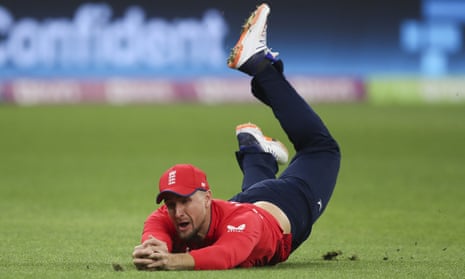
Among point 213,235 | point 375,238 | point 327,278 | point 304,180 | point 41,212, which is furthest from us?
point 41,212

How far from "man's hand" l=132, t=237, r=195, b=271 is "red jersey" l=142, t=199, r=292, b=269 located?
0.07 m

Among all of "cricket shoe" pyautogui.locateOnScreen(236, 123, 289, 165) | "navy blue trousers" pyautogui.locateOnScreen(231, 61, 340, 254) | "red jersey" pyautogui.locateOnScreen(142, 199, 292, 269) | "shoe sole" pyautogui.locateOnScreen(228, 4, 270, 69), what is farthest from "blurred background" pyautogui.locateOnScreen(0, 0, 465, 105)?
"red jersey" pyautogui.locateOnScreen(142, 199, 292, 269)

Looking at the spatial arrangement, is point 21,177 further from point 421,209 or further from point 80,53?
point 80,53

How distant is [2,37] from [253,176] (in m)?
22.3

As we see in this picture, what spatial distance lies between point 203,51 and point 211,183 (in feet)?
56.5

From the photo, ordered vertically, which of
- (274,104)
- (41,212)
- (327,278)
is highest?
(274,104)

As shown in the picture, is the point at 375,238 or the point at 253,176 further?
the point at 375,238

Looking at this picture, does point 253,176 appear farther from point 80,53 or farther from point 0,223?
point 80,53

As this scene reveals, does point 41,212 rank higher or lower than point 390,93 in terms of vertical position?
higher

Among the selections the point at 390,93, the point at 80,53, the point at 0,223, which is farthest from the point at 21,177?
the point at 390,93

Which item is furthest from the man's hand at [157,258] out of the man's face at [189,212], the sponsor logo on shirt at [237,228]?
the sponsor logo on shirt at [237,228]

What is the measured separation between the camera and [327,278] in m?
5.89

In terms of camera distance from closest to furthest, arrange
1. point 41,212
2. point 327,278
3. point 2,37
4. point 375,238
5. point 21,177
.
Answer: point 327,278 → point 375,238 → point 41,212 → point 21,177 → point 2,37

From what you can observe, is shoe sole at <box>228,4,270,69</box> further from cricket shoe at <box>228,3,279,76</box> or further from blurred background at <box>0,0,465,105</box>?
blurred background at <box>0,0,465,105</box>
